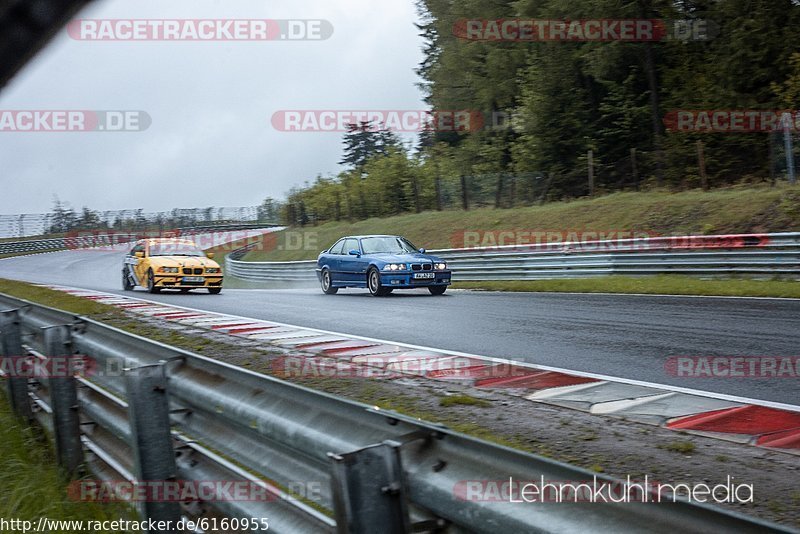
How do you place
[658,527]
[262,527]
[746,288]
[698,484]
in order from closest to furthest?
1. [658,527]
2. [262,527]
3. [698,484]
4. [746,288]

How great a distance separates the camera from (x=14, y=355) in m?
6.58

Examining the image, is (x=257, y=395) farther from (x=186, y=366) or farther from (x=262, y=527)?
Answer: (x=186, y=366)

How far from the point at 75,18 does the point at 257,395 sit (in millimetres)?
2043

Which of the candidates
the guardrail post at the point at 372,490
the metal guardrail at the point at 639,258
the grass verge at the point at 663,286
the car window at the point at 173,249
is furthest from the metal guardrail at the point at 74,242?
the guardrail post at the point at 372,490

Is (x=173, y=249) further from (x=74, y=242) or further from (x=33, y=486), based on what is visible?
(x=74, y=242)

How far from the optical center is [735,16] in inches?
1233

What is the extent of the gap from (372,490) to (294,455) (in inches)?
29.9

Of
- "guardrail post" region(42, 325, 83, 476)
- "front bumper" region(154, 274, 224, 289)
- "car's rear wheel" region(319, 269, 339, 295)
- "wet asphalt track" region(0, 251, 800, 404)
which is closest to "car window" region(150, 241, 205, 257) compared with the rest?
"front bumper" region(154, 274, 224, 289)

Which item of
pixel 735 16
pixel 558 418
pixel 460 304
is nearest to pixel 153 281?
pixel 460 304

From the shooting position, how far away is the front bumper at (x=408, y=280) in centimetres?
1744

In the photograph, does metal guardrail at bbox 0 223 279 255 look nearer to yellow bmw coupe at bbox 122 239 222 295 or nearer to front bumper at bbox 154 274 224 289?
yellow bmw coupe at bbox 122 239 222 295

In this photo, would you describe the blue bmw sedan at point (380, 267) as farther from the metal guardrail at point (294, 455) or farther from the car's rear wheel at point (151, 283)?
the metal guardrail at point (294, 455)

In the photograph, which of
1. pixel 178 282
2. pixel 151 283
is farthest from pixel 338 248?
pixel 151 283

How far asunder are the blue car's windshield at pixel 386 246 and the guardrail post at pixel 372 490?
16302mm
